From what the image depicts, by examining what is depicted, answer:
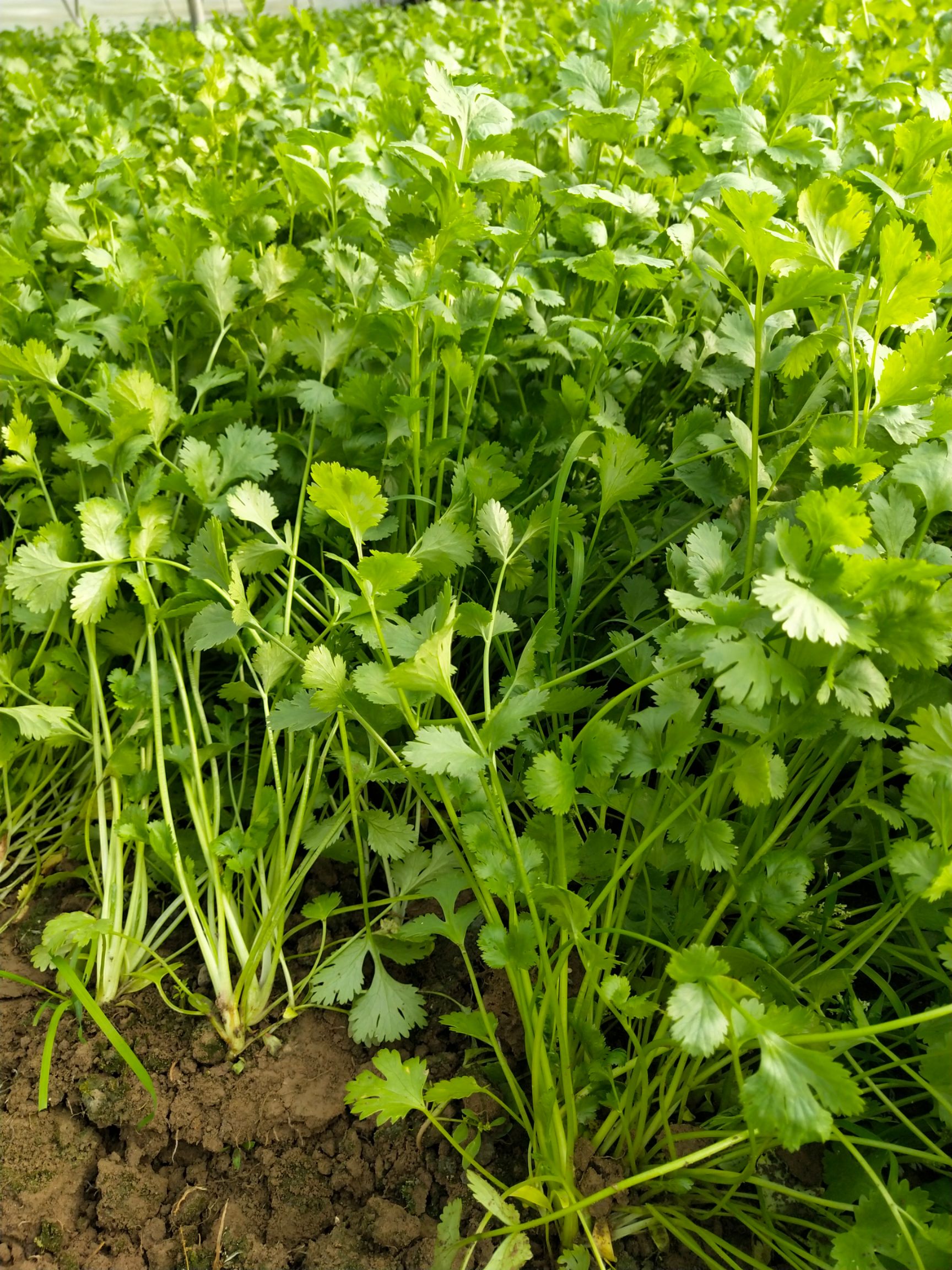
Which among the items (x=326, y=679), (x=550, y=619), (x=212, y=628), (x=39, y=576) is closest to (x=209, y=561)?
(x=212, y=628)

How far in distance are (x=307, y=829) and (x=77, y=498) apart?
0.62 meters

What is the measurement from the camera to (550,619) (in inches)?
37.9

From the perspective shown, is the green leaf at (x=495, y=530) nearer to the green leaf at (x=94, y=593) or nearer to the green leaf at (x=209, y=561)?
the green leaf at (x=209, y=561)

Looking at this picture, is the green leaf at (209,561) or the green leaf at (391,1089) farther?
the green leaf at (209,561)

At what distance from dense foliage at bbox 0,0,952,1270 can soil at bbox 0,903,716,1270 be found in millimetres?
39

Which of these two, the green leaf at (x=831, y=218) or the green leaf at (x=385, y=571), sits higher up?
the green leaf at (x=831, y=218)

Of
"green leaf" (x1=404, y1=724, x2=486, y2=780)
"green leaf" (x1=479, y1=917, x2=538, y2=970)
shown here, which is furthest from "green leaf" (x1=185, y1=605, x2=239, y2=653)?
"green leaf" (x1=479, y1=917, x2=538, y2=970)

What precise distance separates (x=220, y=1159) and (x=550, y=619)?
660 mm

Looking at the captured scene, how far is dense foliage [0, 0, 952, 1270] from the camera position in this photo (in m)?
0.75

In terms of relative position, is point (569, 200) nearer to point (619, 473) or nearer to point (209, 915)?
point (619, 473)

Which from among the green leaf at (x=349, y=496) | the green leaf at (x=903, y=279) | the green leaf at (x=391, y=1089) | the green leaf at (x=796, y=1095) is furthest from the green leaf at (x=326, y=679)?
the green leaf at (x=903, y=279)

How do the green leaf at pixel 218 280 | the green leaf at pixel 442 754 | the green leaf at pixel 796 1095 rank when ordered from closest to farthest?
the green leaf at pixel 796 1095, the green leaf at pixel 442 754, the green leaf at pixel 218 280

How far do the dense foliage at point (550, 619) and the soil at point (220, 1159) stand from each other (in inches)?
1.5

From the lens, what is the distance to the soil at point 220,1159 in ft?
2.77
